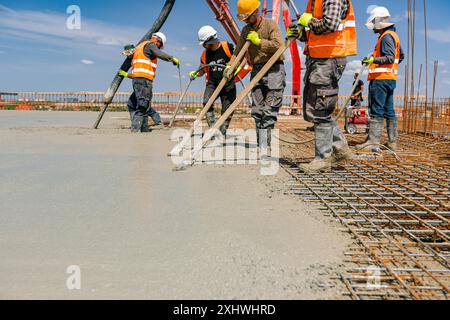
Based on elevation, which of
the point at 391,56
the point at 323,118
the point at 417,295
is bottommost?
the point at 417,295

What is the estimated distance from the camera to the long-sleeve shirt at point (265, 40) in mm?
4430

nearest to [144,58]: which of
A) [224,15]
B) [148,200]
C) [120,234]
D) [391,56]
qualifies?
[391,56]

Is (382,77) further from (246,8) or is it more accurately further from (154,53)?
(154,53)

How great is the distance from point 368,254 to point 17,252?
4.53ft

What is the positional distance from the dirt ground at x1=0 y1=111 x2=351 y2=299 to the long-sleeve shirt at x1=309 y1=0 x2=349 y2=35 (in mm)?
1213

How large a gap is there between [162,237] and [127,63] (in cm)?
630

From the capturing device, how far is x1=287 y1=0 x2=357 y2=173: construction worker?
3.33 meters

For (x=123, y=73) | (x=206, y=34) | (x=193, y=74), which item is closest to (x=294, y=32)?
(x=206, y=34)

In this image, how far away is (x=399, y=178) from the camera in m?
3.32

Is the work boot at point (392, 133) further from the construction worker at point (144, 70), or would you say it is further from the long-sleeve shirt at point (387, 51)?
the construction worker at point (144, 70)

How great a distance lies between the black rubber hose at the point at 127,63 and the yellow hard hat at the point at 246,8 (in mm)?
3818

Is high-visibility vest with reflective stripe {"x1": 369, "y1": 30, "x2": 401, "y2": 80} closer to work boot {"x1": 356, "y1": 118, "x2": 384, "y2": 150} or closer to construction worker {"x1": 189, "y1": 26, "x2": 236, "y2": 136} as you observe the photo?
work boot {"x1": 356, "y1": 118, "x2": 384, "y2": 150}

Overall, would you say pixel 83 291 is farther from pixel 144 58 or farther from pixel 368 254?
pixel 144 58

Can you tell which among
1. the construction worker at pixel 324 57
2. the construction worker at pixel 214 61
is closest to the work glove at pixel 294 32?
the construction worker at pixel 324 57
